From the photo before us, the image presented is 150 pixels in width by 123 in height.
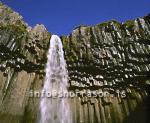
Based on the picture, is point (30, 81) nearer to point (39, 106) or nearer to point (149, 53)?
point (39, 106)

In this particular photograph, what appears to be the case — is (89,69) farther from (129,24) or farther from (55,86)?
(129,24)

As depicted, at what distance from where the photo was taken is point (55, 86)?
18484mm

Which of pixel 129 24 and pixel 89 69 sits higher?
pixel 129 24

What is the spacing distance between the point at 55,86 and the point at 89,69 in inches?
113

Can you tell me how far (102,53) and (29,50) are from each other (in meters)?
5.47

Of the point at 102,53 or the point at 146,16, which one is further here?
the point at 146,16

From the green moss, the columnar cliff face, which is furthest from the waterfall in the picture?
the green moss

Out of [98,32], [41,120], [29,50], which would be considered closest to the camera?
[41,120]

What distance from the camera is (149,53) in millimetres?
18266

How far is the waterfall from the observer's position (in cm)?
1734

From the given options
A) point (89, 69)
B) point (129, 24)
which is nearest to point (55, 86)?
point (89, 69)

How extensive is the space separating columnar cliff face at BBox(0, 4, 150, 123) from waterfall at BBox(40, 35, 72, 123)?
41cm

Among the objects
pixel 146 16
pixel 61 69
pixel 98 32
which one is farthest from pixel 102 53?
pixel 146 16

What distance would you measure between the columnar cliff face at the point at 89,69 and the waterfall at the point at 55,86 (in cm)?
41
